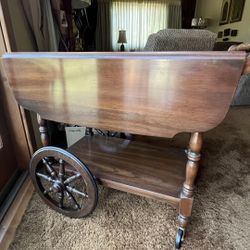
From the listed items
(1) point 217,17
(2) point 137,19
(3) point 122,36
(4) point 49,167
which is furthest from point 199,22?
(4) point 49,167

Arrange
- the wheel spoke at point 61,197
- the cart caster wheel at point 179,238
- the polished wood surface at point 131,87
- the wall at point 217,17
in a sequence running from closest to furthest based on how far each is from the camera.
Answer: the polished wood surface at point 131,87 < the cart caster wheel at point 179,238 < the wheel spoke at point 61,197 < the wall at point 217,17

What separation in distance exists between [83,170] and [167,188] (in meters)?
0.40

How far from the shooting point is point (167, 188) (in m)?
0.91

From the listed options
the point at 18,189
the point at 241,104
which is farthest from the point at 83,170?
the point at 241,104

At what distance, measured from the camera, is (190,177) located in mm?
810

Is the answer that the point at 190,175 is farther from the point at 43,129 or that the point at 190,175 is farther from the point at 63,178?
the point at 43,129

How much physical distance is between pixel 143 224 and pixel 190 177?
0.39 m

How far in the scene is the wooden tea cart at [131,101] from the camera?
0.63 meters

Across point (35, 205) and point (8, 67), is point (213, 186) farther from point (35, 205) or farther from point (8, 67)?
point (8, 67)

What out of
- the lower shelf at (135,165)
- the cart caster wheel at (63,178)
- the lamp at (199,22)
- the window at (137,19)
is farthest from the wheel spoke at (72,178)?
the lamp at (199,22)

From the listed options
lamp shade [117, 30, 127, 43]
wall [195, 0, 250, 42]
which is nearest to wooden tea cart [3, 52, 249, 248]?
wall [195, 0, 250, 42]

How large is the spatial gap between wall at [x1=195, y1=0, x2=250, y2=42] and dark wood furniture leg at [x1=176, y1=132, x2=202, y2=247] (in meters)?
4.17

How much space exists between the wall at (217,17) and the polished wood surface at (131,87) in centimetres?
419

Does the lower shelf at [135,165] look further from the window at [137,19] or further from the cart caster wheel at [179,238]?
the window at [137,19]
